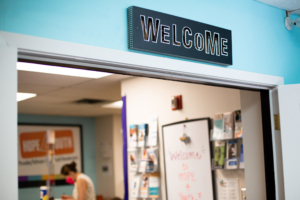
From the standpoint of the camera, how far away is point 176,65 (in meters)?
1.91

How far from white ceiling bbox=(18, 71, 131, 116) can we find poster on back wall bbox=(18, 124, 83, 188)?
3.76ft

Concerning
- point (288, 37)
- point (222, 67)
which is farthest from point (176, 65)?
point (288, 37)

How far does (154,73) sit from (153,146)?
2276 mm

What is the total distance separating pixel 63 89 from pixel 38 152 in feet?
12.0

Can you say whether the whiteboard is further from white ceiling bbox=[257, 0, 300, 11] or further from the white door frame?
white ceiling bbox=[257, 0, 300, 11]

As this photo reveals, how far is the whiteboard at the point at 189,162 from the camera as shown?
343 cm

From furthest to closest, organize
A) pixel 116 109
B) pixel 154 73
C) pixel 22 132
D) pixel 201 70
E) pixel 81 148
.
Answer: pixel 81 148 < pixel 22 132 < pixel 116 109 < pixel 201 70 < pixel 154 73

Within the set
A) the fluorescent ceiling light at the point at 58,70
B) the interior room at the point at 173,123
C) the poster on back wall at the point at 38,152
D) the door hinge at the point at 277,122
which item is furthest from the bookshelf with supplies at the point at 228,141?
the poster on back wall at the point at 38,152

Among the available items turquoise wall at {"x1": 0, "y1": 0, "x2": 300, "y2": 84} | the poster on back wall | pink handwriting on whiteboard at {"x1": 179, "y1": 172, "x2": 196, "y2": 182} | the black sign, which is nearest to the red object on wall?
pink handwriting on whiteboard at {"x1": 179, "y1": 172, "x2": 196, "y2": 182}

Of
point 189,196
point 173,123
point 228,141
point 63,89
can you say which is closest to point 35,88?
point 63,89

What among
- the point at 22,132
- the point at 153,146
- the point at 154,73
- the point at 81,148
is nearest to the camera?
the point at 154,73

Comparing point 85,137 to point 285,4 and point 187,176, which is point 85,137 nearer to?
point 187,176

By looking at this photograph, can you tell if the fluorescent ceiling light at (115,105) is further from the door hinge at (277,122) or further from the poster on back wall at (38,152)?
the door hinge at (277,122)

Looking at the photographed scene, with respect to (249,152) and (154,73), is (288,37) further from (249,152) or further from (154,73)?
(154,73)
